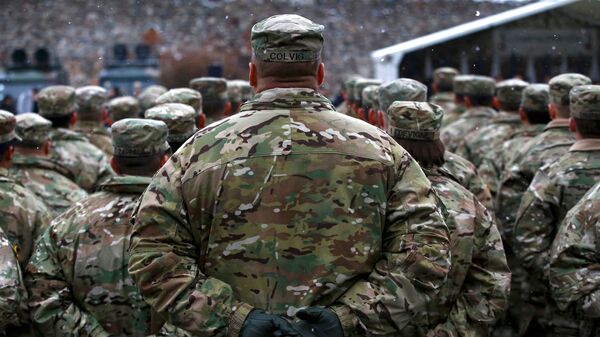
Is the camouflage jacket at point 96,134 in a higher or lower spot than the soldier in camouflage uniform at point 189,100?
lower

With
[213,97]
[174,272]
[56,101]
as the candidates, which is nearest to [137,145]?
[174,272]

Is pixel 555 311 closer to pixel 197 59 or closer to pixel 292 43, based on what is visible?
pixel 292 43

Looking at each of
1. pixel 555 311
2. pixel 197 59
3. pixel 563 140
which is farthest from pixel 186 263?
pixel 197 59

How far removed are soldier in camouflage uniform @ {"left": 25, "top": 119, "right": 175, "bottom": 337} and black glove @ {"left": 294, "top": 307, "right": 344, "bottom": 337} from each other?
154 centimetres

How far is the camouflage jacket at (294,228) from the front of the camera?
143 inches

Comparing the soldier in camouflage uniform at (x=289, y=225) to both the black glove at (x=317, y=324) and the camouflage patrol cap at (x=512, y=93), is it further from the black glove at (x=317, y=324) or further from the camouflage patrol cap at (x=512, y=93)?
the camouflage patrol cap at (x=512, y=93)

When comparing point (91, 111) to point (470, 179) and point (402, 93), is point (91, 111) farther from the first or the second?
point (470, 179)

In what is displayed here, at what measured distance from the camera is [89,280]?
491cm

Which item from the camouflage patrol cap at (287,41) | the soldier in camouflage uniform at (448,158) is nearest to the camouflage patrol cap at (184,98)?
the soldier in camouflage uniform at (448,158)

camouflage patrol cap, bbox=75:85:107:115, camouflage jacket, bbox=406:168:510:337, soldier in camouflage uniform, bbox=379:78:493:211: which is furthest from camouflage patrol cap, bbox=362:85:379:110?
camouflage patrol cap, bbox=75:85:107:115

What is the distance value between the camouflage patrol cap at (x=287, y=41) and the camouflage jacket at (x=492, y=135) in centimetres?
594

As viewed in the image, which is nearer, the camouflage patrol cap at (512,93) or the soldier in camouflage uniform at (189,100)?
the soldier in camouflage uniform at (189,100)

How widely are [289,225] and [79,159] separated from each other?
193 inches

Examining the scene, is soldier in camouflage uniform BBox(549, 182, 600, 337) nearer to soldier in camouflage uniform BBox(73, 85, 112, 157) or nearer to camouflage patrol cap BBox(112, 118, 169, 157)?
camouflage patrol cap BBox(112, 118, 169, 157)
